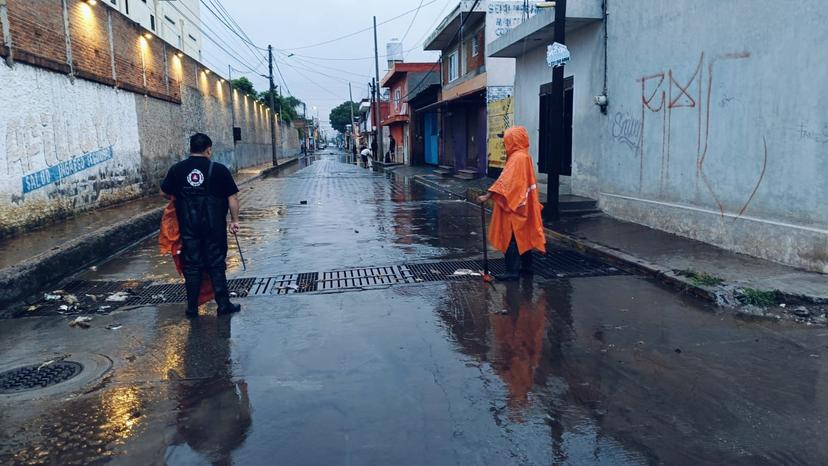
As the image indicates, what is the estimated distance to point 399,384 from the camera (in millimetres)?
4148

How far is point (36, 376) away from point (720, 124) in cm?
804

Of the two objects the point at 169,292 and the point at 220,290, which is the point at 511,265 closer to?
the point at 220,290

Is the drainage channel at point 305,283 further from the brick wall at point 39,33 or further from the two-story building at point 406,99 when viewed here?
the two-story building at point 406,99

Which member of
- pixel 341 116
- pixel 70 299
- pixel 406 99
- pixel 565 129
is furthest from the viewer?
pixel 341 116

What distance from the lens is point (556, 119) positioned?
10398 millimetres

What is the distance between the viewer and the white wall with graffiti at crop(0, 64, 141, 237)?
9367 millimetres

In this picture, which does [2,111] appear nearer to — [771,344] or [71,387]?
[71,387]

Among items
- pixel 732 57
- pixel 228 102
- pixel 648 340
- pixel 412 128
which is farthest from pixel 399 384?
pixel 412 128

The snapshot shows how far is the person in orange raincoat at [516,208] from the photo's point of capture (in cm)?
700

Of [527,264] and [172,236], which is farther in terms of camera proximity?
[527,264]

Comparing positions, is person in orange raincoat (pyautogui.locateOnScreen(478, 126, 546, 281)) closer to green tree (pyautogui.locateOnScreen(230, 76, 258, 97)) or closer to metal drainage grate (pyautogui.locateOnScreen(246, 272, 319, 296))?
metal drainage grate (pyautogui.locateOnScreen(246, 272, 319, 296))

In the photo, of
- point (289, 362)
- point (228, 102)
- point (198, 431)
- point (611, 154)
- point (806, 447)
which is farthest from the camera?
point (228, 102)

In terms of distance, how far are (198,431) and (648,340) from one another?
350 centimetres

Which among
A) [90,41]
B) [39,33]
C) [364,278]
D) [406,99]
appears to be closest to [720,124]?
[364,278]
